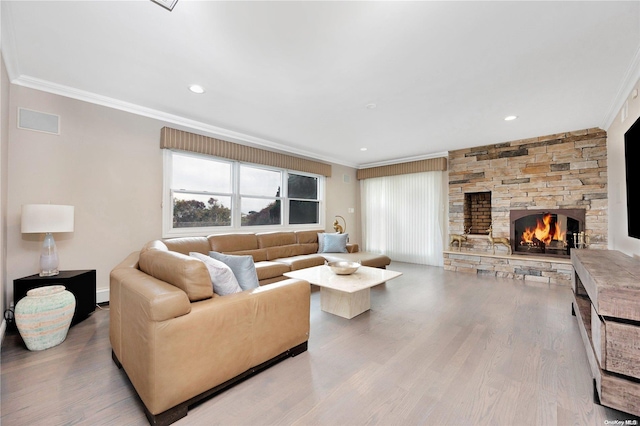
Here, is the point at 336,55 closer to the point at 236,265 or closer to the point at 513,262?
the point at 236,265

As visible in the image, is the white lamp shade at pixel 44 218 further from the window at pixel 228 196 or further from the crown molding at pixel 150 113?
the crown molding at pixel 150 113

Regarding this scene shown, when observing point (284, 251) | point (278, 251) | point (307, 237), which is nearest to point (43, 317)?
point (278, 251)

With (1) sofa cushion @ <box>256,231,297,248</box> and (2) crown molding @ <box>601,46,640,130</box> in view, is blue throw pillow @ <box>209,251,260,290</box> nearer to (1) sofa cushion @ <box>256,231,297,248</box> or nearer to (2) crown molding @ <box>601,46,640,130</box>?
(1) sofa cushion @ <box>256,231,297,248</box>

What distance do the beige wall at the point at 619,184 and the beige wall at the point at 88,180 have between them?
5.38 m

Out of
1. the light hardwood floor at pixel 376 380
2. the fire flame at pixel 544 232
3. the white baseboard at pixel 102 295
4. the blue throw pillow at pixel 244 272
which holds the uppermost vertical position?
the fire flame at pixel 544 232

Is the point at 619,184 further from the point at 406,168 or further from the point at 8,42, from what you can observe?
the point at 8,42

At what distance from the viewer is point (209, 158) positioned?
4230 millimetres

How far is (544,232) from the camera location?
4.66m

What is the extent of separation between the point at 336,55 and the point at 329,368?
2.45 metres

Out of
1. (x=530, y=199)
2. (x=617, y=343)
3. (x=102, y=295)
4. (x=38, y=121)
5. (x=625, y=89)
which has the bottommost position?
(x=102, y=295)

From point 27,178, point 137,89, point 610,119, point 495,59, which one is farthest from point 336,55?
point 610,119

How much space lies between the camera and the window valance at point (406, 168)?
219 inches

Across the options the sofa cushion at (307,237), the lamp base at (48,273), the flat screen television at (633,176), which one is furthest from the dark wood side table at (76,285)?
the flat screen television at (633,176)

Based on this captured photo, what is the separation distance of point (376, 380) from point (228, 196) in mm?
3569
